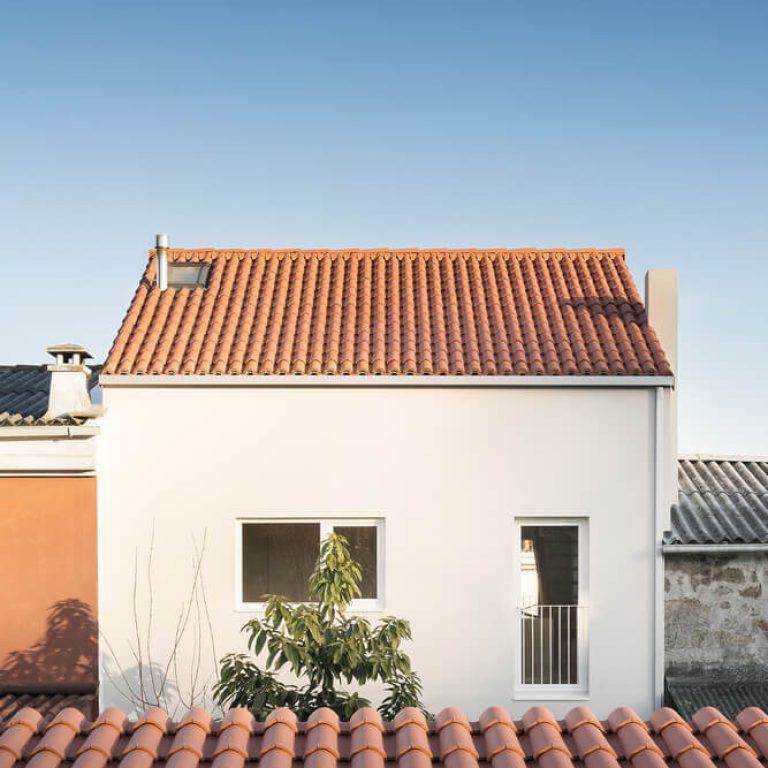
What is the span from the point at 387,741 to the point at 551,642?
6087 millimetres

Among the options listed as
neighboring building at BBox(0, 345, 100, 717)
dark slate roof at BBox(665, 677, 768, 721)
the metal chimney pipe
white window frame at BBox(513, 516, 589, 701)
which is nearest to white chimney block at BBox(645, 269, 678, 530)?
white window frame at BBox(513, 516, 589, 701)

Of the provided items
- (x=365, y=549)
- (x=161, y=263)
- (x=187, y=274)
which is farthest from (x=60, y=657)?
(x=187, y=274)

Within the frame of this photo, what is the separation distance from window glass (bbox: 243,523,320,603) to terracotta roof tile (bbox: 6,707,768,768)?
5408 millimetres

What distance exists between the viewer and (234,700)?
24.8 ft

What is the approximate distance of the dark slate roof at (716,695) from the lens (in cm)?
999

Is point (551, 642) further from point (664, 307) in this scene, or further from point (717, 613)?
point (664, 307)

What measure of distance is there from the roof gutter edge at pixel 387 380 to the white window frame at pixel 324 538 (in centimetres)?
165

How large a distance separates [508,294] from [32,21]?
9432 millimetres

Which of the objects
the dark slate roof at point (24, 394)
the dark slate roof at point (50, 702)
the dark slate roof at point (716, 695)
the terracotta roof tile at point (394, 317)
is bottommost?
the dark slate roof at point (716, 695)

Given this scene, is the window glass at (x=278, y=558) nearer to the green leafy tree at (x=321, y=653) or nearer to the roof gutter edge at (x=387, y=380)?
the roof gutter edge at (x=387, y=380)

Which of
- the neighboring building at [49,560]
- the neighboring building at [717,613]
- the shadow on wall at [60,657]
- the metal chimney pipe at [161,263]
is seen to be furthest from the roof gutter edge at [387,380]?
the shadow on wall at [60,657]

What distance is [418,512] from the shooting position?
10.2 m

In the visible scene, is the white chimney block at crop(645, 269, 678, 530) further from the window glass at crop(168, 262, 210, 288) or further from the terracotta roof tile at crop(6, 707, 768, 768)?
the terracotta roof tile at crop(6, 707, 768, 768)

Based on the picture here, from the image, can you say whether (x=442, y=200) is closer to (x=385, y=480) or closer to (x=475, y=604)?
(x=385, y=480)
